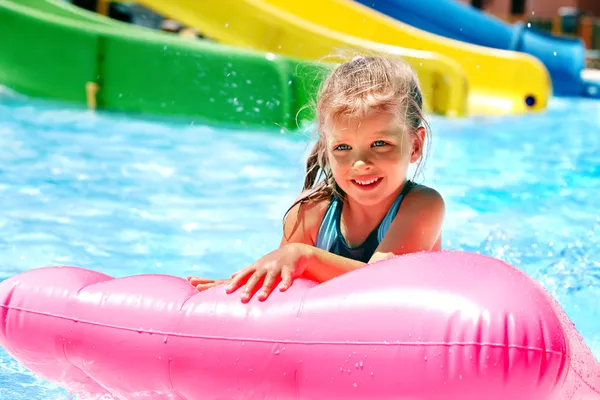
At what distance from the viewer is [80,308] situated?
2.00 meters

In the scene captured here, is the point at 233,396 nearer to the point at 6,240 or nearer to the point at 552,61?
the point at 6,240

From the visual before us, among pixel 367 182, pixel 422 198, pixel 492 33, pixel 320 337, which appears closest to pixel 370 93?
pixel 367 182

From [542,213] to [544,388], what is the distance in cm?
290

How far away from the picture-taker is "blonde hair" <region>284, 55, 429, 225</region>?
2191 millimetres

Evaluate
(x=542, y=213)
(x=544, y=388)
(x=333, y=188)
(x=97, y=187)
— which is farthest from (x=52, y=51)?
(x=544, y=388)

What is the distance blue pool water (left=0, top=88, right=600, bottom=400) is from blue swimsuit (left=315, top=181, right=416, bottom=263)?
0.84 m

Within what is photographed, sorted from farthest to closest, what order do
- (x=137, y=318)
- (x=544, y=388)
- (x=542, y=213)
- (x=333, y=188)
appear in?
1. (x=542, y=213)
2. (x=333, y=188)
3. (x=137, y=318)
4. (x=544, y=388)

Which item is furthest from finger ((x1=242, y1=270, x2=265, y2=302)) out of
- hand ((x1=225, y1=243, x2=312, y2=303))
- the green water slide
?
the green water slide

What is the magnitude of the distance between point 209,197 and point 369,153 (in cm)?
242

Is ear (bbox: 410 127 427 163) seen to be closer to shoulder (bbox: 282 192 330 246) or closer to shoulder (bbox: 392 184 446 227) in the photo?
shoulder (bbox: 392 184 446 227)

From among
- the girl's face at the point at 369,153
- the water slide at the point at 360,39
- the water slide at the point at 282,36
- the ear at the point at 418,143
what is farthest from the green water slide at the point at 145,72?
the girl's face at the point at 369,153

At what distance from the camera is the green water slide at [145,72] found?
621 cm

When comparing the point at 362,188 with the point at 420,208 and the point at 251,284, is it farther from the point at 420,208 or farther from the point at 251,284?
the point at 251,284

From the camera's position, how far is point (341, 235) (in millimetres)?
2471
